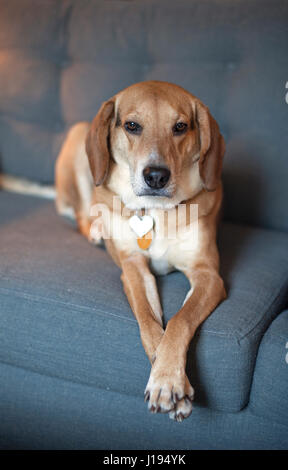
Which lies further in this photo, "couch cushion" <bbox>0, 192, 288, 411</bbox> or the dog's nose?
the dog's nose

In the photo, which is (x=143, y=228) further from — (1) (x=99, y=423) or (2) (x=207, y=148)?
(1) (x=99, y=423)

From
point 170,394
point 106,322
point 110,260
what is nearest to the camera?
point 170,394

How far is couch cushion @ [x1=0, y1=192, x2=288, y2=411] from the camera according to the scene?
1.35 metres

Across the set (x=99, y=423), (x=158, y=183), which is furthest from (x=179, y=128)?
(x=99, y=423)

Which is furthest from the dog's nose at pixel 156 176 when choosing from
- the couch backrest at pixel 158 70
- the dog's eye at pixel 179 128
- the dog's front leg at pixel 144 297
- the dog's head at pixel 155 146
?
the couch backrest at pixel 158 70

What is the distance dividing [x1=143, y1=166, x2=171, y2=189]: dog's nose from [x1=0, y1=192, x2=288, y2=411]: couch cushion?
37 centimetres

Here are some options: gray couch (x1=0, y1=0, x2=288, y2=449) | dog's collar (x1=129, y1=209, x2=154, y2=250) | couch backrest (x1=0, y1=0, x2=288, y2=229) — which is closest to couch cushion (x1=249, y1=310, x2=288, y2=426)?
gray couch (x1=0, y1=0, x2=288, y2=449)

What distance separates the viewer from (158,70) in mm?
2361

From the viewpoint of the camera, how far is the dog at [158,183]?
1520 mm

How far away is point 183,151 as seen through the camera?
5.40ft

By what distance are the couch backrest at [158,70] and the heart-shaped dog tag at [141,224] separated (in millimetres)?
708

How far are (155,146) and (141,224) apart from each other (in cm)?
33

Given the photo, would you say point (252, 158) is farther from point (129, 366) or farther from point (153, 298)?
point (129, 366)

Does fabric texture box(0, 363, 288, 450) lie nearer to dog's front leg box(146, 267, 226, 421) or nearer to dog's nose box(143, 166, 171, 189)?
dog's front leg box(146, 267, 226, 421)
